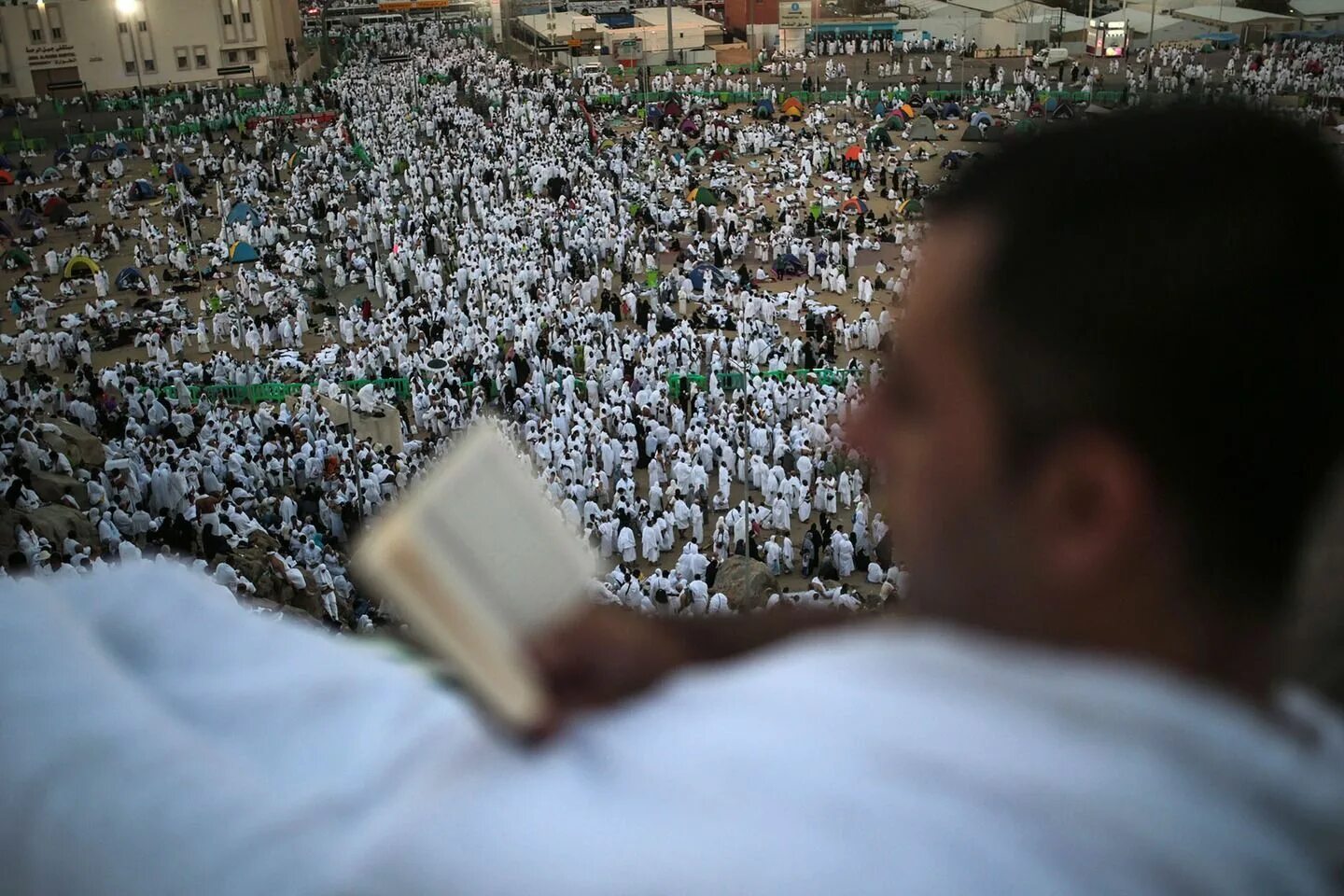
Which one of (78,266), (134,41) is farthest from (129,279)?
(134,41)

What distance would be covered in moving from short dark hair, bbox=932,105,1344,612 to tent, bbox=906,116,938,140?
1021 inches

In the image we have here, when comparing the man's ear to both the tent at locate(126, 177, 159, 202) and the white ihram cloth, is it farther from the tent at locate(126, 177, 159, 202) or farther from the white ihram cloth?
the tent at locate(126, 177, 159, 202)

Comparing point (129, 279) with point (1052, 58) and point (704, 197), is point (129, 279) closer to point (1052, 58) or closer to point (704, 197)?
point (704, 197)

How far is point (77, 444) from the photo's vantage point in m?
10.4

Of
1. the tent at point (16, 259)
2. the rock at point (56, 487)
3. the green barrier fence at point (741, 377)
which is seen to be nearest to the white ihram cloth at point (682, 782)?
the rock at point (56, 487)

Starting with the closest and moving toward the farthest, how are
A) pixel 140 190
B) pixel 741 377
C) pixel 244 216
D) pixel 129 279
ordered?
pixel 741 377
pixel 129 279
pixel 244 216
pixel 140 190

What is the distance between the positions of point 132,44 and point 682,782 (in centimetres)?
3409

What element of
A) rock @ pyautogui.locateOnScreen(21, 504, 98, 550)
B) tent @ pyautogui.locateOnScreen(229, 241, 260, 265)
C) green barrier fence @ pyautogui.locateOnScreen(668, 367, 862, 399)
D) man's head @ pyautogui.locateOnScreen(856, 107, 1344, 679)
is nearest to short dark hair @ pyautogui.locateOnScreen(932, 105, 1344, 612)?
man's head @ pyautogui.locateOnScreen(856, 107, 1344, 679)

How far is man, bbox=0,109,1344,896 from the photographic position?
423mm

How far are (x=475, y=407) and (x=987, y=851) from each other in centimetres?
1166

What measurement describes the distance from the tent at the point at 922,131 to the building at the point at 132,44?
1728 cm

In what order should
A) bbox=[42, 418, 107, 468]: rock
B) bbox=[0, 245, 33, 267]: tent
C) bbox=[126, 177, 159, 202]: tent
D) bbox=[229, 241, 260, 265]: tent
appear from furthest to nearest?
bbox=[126, 177, 159, 202]: tent, bbox=[229, 241, 260, 265]: tent, bbox=[0, 245, 33, 267]: tent, bbox=[42, 418, 107, 468]: rock

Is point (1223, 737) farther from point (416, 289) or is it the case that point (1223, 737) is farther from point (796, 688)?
point (416, 289)

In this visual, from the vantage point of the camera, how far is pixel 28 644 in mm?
499
